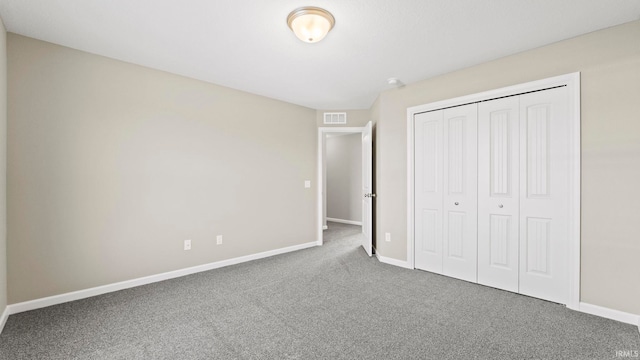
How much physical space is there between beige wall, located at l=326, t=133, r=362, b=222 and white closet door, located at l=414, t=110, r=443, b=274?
11.8 ft

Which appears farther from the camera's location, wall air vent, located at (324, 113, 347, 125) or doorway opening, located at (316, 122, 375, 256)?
doorway opening, located at (316, 122, 375, 256)

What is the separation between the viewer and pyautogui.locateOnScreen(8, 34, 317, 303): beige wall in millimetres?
2475

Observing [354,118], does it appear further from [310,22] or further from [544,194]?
[544,194]

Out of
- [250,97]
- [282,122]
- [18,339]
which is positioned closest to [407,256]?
[282,122]

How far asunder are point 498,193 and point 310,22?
8.47ft

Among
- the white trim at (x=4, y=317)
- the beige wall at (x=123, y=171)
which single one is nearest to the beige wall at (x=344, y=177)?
the beige wall at (x=123, y=171)

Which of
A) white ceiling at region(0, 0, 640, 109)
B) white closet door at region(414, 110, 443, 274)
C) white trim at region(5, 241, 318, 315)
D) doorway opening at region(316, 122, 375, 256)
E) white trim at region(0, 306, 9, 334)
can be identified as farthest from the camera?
doorway opening at region(316, 122, 375, 256)

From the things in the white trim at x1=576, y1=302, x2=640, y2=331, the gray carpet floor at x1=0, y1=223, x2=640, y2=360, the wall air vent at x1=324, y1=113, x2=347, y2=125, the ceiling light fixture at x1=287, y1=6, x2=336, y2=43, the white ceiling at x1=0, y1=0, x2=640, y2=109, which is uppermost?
the white ceiling at x1=0, y1=0, x2=640, y2=109

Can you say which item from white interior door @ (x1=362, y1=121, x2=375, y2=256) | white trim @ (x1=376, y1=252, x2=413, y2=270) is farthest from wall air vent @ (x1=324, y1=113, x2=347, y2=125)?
white trim @ (x1=376, y1=252, x2=413, y2=270)

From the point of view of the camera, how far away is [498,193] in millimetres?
2957

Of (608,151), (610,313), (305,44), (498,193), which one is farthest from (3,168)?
(610,313)

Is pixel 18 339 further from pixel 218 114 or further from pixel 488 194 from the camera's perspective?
pixel 488 194

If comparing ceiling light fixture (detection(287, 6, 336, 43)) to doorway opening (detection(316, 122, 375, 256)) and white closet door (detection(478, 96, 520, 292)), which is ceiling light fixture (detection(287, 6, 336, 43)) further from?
doorway opening (detection(316, 122, 375, 256))

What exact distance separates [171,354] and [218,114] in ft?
9.18
